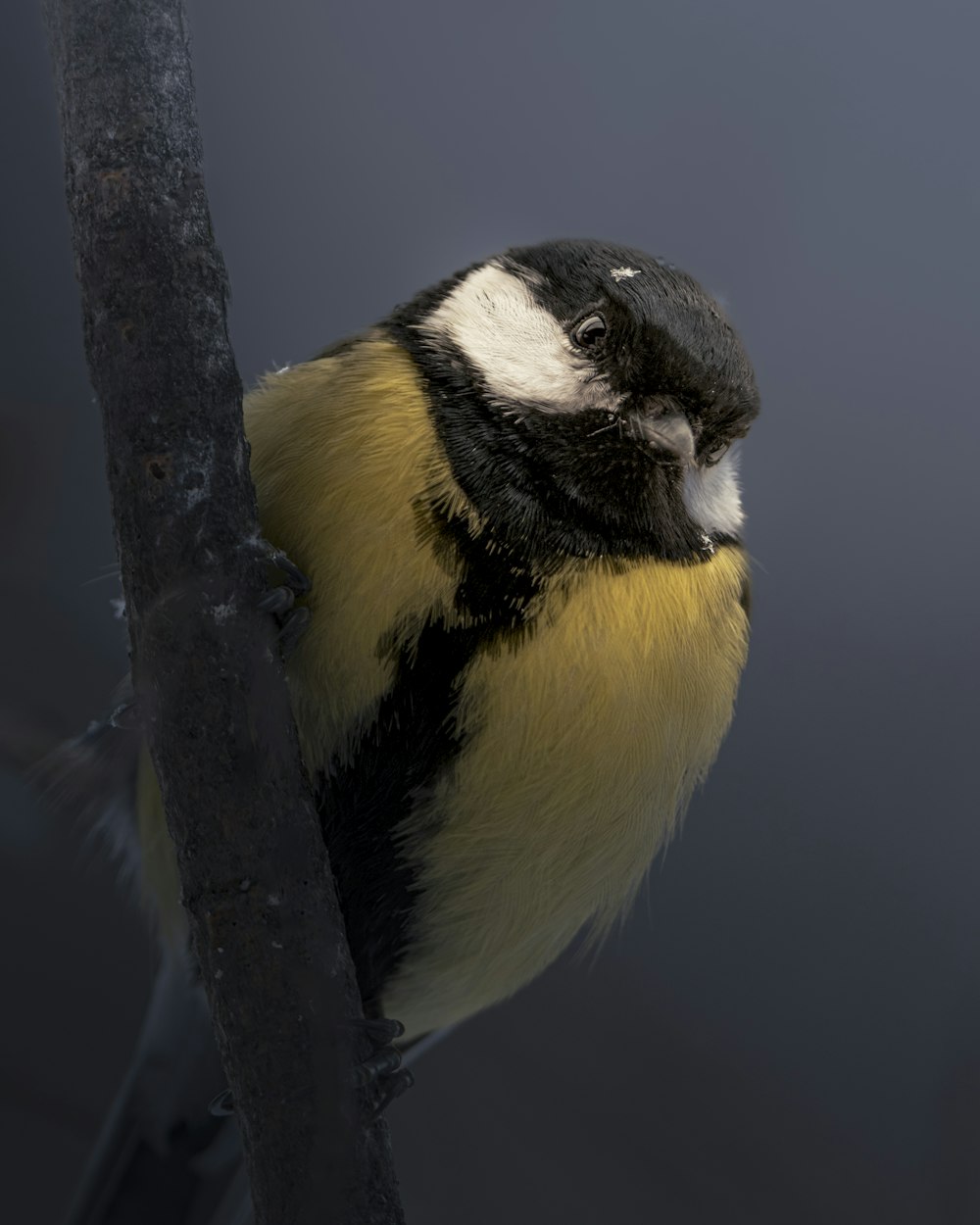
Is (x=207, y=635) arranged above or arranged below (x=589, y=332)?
below

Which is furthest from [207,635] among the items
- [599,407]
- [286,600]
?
[599,407]

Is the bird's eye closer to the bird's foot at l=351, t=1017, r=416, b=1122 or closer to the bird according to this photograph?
the bird

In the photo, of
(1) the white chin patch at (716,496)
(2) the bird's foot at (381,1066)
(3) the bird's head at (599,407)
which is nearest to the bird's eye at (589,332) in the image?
(3) the bird's head at (599,407)

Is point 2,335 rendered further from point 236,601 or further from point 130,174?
point 236,601

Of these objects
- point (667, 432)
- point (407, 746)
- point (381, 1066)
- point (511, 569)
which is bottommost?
point (381, 1066)

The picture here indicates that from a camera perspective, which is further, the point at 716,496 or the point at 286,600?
the point at 716,496

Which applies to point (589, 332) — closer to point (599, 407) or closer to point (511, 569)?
point (599, 407)

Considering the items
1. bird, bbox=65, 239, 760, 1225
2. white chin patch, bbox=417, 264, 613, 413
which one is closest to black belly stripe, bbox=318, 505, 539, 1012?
bird, bbox=65, 239, 760, 1225
